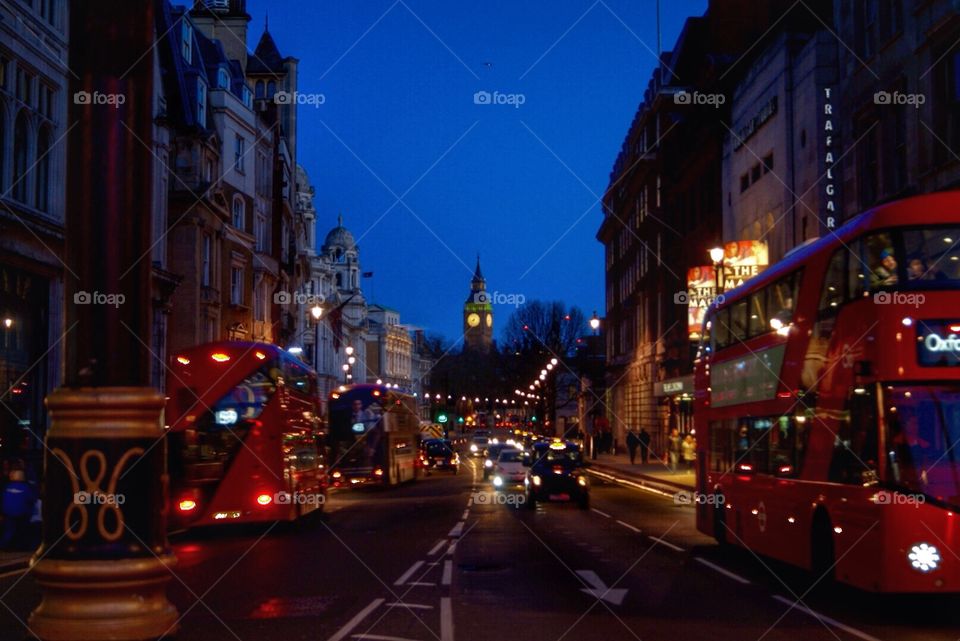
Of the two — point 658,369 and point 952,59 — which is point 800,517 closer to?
point 952,59

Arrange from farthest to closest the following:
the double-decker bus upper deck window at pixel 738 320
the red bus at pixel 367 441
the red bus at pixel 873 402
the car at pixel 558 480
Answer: the red bus at pixel 367 441 < the car at pixel 558 480 < the double-decker bus upper deck window at pixel 738 320 < the red bus at pixel 873 402

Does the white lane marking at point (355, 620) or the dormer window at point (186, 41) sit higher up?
the dormer window at point (186, 41)

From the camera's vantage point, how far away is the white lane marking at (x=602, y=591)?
1420 cm

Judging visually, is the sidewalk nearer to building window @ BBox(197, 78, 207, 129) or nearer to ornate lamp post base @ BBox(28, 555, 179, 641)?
building window @ BBox(197, 78, 207, 129)

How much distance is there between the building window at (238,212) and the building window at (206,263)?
6.12 metres

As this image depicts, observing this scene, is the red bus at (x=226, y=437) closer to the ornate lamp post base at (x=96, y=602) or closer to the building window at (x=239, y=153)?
the ornate lamp post base at (x=96, y=602)

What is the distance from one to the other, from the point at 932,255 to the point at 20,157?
2389 cm

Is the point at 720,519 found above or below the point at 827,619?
above

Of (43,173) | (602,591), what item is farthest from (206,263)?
(602,591)

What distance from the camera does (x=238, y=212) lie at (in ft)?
185

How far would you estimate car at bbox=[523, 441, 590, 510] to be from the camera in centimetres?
3244

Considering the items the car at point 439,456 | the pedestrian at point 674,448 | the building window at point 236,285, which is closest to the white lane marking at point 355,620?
the pedestrian at point 674,448

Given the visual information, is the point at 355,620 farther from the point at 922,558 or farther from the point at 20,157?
the point at 20,157

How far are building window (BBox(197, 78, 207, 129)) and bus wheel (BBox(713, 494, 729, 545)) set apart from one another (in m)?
33.8
